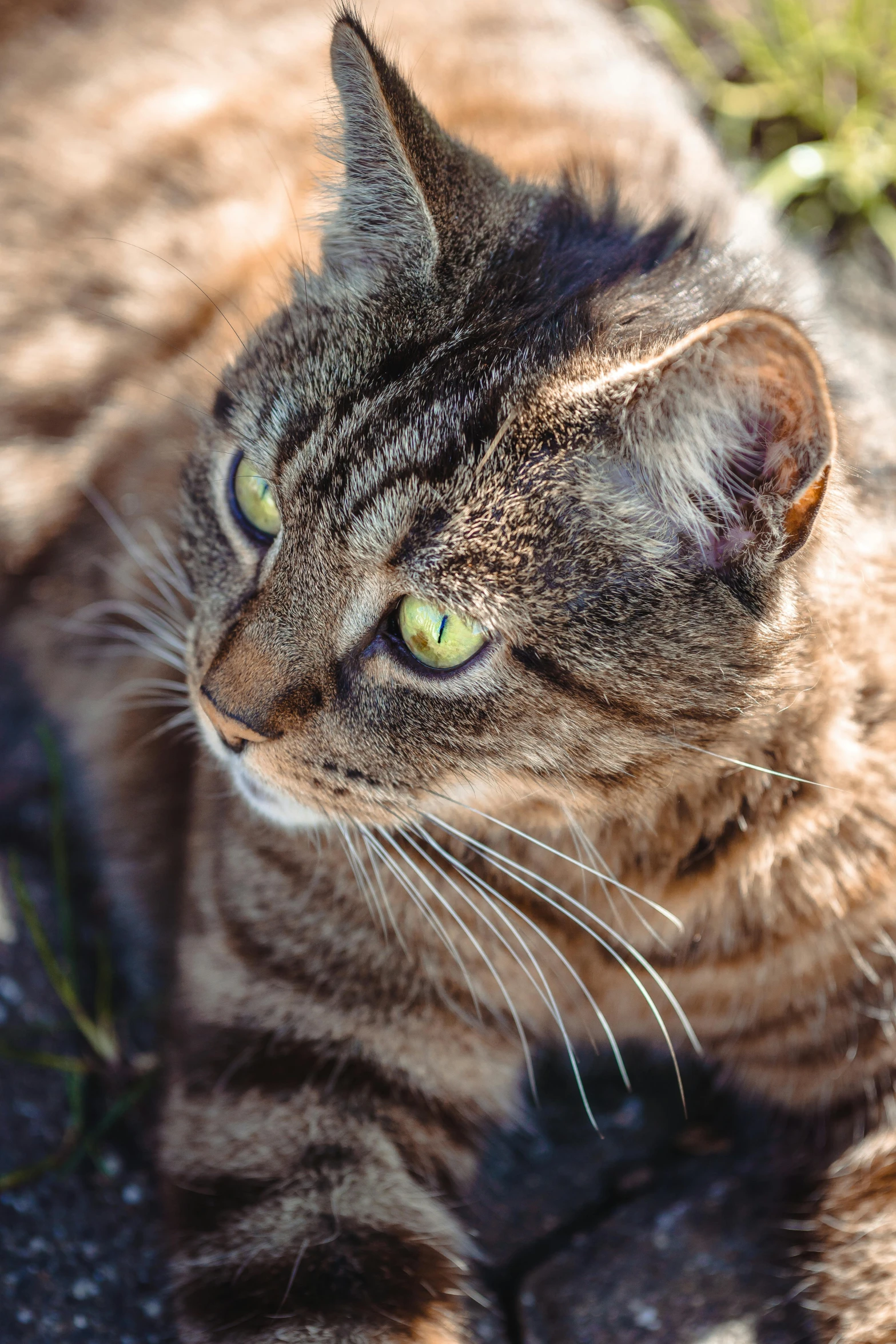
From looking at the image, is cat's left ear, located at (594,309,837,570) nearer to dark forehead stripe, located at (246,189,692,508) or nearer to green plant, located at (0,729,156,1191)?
dark forehead stripe, located at (246,189,692,508)

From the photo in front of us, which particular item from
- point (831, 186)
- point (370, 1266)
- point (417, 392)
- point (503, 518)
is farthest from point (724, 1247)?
point (831, 186)

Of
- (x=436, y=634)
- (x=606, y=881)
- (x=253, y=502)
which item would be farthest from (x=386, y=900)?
(x=253, y=502)

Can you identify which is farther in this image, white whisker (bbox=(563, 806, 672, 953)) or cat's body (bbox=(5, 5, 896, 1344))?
white whisker (bbox=(563, 806, 672, 953))

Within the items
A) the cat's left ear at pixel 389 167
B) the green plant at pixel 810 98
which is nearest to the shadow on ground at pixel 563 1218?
the cat's left ear at pixel 389 167

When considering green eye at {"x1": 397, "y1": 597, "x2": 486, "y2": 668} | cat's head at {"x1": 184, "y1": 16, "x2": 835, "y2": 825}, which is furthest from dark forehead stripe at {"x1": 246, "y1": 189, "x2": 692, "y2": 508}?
green eye at {"x1": 397, "y1": 597, "x2": 486, "y2": 668}

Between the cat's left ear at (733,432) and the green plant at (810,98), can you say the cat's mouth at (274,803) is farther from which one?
the green plant at (810,98)

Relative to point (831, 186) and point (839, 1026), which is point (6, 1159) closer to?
point (839, 1026)

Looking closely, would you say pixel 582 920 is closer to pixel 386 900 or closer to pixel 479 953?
pixel 479 953
